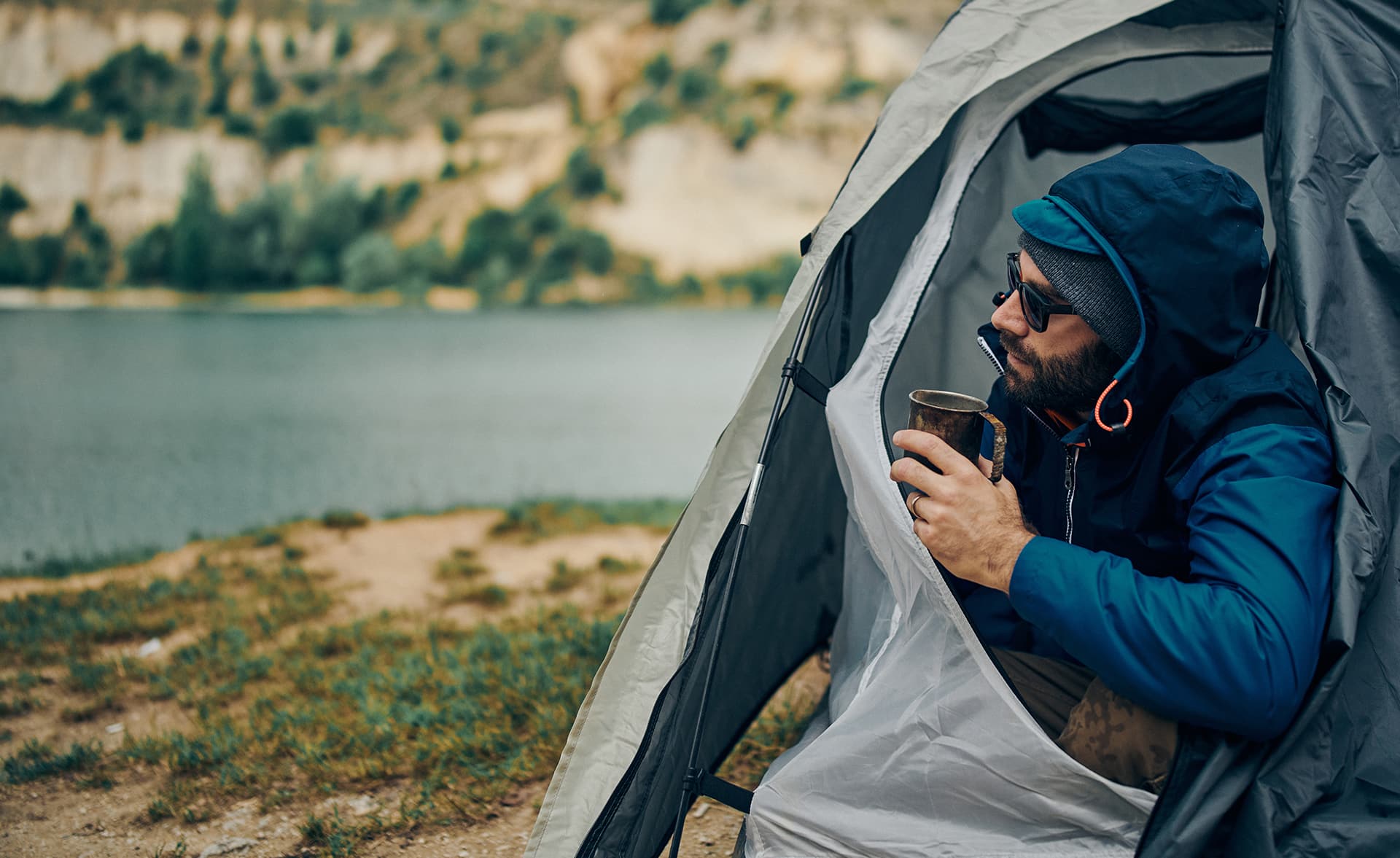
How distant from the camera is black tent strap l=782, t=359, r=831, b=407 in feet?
7.19

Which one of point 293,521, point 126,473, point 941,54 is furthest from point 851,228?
point 126,473

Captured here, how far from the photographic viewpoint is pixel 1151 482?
1.68m

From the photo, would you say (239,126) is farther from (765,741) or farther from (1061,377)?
(1061,377)

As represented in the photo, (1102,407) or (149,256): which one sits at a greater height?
(1102,407)

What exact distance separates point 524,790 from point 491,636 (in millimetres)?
1224

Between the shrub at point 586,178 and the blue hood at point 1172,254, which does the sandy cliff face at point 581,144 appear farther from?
the blue hood at point 1172,254

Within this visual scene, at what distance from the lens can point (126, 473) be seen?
33.9ft

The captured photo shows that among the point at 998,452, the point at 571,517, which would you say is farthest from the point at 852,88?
the point at 998,452

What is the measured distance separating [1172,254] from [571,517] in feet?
18.9

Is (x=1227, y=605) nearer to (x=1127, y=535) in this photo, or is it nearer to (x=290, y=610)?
(x=1127, y=535)

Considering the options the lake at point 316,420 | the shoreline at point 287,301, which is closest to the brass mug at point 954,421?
the lake at point 316,420

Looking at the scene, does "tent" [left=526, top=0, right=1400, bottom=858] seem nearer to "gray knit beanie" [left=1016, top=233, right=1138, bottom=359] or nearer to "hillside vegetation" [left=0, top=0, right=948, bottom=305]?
"gray knit beanie" [left=1016, top=233, right=1138, bottom=359]

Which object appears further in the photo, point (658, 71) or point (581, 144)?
point (658, 71)

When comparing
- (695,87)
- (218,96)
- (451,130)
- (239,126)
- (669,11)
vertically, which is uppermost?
(669,11)
